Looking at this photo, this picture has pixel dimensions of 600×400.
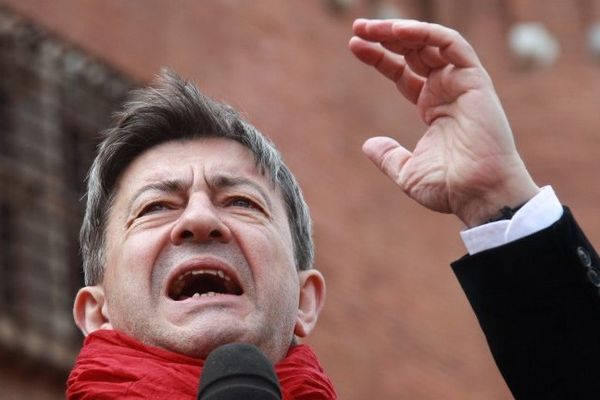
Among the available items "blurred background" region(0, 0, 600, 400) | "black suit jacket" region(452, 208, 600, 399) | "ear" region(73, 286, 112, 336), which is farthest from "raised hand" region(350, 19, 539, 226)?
"blurred background" region(0, 0, 600, 400)

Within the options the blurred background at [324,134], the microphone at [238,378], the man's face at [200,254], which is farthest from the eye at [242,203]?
the blurred background at [324,134]

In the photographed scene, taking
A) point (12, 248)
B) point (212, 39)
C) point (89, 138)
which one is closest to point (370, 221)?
point (212, 39)

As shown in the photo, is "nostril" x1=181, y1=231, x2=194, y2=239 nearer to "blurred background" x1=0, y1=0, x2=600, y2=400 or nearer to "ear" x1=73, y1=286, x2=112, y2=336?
"ear" x1=73, y1=286, x2=112, y2=336

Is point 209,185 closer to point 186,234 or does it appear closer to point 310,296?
point 186,234

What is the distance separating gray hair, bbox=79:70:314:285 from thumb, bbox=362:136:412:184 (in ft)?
0.74

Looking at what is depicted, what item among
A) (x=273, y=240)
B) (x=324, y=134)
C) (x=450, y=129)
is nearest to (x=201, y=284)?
(x=273, y=240)

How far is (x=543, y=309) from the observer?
328 centimetres

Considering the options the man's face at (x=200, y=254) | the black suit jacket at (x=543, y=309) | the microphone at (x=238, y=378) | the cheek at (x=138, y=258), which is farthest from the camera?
the cheek at (x=138, y=258)

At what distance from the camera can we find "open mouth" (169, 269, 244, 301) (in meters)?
3.46

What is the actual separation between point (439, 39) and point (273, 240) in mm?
452

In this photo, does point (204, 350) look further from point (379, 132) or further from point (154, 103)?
point (379, 132)

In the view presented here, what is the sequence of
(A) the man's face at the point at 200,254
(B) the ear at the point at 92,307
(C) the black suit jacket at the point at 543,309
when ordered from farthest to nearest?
(B) the ear at the point at 92,307, (A) the man's face at the point at 200,254, (C) the black suit jacket at the point at 543,309

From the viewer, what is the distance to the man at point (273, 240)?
329 centimetres

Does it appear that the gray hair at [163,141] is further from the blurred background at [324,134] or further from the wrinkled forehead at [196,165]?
the blurred background at [324,134]
